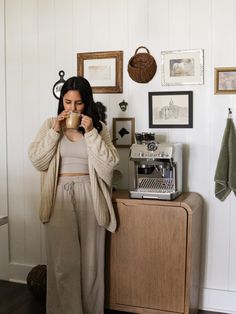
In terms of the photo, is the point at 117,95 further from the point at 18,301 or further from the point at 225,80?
the point at 18,301

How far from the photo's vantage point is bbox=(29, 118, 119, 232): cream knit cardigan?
8.18ft

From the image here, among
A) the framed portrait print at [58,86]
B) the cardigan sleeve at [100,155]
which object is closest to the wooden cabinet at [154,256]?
the cardigan sleeve at [100,155]

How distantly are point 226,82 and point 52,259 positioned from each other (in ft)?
5.36

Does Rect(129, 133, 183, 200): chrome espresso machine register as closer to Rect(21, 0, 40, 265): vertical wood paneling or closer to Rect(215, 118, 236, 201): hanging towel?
Rect(215, 118, 236, 201): hanging towel

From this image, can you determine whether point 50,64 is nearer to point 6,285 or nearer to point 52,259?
point 52,259

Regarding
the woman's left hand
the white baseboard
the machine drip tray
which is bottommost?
the white baseboard

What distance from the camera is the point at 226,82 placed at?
9.41ft

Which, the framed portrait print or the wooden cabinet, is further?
the framed portrait print

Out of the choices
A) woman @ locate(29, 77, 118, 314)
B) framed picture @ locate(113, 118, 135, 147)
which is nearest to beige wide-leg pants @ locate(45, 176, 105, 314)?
woman @ locate(29, 77, 118, 314)

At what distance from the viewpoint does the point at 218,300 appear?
2.96m

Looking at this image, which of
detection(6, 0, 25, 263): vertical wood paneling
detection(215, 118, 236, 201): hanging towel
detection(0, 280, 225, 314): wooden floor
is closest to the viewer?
detection(215, 118, 236, 201): hanging towel

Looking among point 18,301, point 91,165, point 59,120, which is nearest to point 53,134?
point 59,120

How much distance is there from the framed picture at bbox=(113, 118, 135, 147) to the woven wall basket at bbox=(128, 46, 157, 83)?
32 centimetres

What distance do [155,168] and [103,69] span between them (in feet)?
2.91
